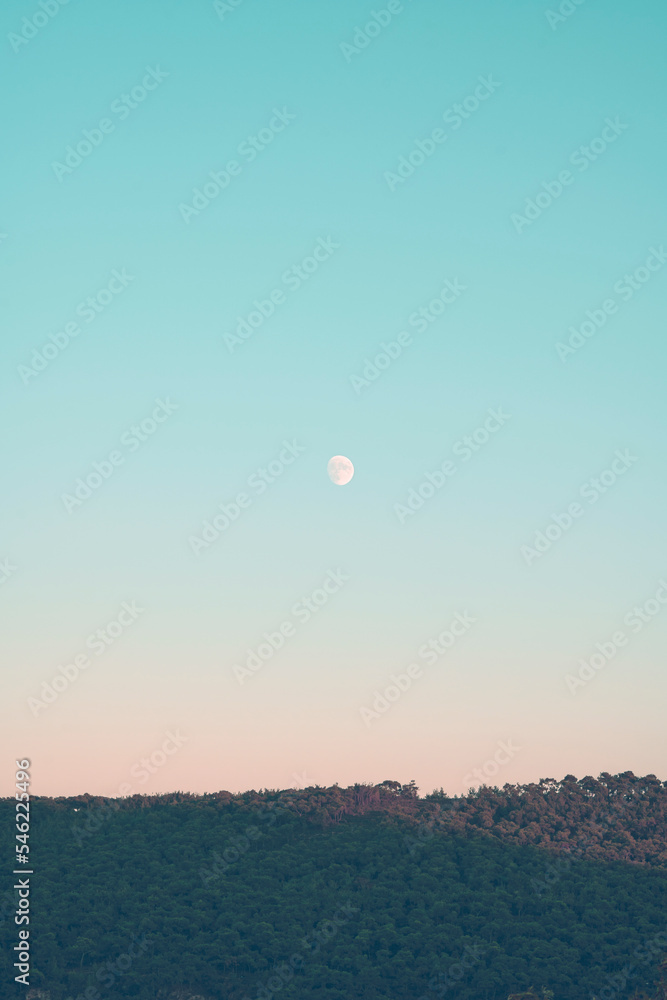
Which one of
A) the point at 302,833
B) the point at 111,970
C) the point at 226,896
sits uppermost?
the point at 302,833

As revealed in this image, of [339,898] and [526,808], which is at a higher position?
[526,808]

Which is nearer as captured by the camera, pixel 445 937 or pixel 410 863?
pixel 445 937

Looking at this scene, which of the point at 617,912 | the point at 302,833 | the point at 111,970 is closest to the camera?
the point at 111,970

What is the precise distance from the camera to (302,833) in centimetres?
8131

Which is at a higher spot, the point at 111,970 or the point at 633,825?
the point at 633,825

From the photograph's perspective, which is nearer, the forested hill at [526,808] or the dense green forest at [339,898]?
the dense green forest at [339,898]

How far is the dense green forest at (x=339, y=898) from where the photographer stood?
6138 centimetres

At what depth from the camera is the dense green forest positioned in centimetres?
6138

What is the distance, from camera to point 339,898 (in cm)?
6994

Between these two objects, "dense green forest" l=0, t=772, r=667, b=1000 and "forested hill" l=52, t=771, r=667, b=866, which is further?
"forested hill" l=52, t=771, r=667, b=866

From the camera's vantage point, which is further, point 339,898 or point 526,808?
point 526,808

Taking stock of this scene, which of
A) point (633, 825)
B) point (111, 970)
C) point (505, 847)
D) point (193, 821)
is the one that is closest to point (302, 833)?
point (193, 821)

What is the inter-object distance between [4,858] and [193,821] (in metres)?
14.5

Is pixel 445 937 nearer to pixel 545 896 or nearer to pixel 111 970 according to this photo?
pixel 545 896
